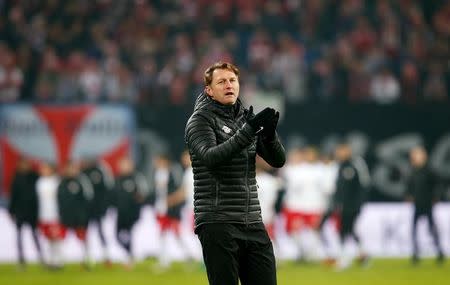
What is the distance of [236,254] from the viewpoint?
5703mm

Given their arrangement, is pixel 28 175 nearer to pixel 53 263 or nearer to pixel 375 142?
pixel 53 263

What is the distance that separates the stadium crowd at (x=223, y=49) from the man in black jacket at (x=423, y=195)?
5.44 feet

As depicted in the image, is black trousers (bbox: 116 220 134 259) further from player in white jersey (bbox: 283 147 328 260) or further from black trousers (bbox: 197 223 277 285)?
black trousers (bbox: 197 223 277 285)

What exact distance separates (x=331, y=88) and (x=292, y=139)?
Answer: 1.84 meters

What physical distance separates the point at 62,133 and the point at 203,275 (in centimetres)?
484

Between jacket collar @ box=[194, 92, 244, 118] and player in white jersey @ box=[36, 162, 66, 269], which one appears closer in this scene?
jacket collar @ box=[194, 92, 244, 118]

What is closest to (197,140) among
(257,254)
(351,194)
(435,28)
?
(257,254)

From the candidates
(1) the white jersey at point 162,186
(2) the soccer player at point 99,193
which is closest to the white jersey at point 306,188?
(1) the white jersey at point 162,186

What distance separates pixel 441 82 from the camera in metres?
19.7

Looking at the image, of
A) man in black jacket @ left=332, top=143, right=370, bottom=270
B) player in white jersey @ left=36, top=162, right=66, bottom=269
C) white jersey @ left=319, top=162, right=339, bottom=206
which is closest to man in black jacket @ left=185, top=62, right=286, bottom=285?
man in black jacket @ left=332, top=143, right=370, bottom=270

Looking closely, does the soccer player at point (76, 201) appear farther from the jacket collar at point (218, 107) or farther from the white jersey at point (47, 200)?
the jacket collar at point (218, 107)

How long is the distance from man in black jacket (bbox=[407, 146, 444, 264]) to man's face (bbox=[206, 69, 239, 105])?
1221cm

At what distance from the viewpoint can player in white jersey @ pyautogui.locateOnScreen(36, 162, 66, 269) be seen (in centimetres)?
1794

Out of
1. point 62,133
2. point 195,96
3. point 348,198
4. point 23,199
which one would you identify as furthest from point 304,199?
point 23,199
